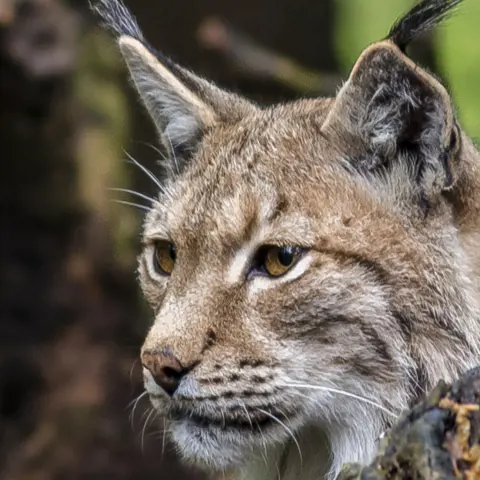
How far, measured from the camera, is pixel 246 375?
3906mm

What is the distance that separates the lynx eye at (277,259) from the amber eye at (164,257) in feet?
1.73

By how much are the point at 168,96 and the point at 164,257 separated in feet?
2.58

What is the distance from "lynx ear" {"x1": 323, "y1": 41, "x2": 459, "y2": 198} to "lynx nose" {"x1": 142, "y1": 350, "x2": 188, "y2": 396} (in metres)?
0.98

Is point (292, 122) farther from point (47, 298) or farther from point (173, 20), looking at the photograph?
point (173, 20)

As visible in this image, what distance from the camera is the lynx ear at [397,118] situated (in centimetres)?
386

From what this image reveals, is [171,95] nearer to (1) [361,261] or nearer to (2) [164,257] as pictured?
(2) [164,257]

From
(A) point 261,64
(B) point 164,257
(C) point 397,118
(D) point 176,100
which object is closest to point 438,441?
(C) point 397,118

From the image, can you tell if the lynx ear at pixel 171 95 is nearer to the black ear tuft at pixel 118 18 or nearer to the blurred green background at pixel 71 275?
the black ear tuft at pixel 118 18

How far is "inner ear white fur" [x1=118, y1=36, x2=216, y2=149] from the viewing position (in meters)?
4.93

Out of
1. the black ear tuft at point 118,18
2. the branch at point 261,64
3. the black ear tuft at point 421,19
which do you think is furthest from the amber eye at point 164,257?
the branch at point 261,64

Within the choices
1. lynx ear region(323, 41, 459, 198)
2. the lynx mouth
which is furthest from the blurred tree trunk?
lynx ear region(323, 41, 459, 198)

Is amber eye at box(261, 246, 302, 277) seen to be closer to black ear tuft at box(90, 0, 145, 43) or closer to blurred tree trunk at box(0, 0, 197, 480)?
black ear tuft at box(90, 0, 145, 43)

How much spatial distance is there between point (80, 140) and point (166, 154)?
3.55 metres

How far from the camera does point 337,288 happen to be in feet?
12.9
